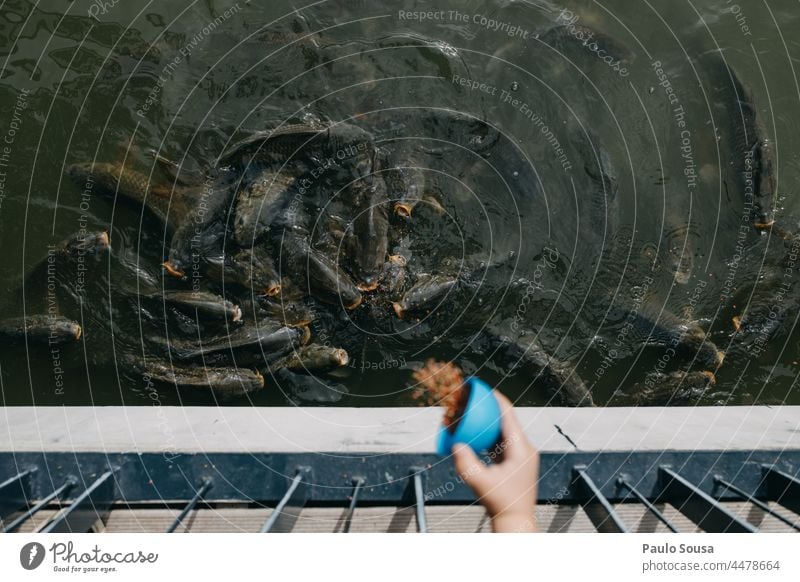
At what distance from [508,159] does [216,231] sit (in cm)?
389

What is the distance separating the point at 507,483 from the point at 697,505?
1804 millimetres

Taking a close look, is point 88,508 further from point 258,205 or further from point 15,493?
point 258,205

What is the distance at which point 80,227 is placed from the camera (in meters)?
7.11

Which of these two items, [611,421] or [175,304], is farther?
[175,304]

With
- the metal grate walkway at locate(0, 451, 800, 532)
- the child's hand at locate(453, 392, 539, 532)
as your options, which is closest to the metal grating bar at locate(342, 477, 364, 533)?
the metal grate walkway at locate(0, 451, 800, 532)

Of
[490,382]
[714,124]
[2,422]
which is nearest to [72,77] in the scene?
[2,422]

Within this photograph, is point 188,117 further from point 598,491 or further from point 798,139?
point 798,139

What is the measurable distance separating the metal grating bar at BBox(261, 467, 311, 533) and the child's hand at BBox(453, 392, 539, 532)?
1527mm

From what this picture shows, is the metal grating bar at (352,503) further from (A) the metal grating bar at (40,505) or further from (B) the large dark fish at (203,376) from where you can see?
(A) the metal grating bar at (40,505)

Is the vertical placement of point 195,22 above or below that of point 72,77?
above

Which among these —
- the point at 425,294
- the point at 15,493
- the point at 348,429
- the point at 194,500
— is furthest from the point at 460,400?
the point at 15,493

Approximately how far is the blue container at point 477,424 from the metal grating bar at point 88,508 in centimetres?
325

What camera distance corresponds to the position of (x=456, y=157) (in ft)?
23.5

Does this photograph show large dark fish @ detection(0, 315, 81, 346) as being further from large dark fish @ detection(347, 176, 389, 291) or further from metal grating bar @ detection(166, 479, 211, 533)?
large dark fish @ detection(347, 176, 389, 291)
